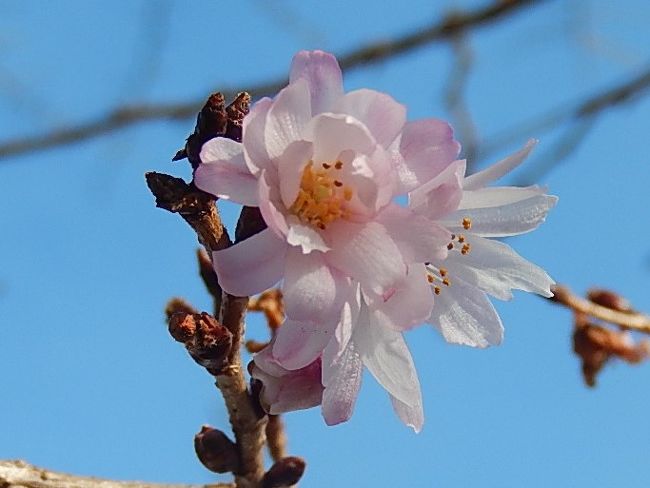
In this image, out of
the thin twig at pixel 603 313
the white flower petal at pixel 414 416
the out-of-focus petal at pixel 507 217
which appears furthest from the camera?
the thin twig at pixel 603 313

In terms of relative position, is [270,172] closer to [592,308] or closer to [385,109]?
[385,109]

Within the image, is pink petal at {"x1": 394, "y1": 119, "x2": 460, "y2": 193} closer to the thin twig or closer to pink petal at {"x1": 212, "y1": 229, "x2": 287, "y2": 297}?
pink petal at {"x1": 212, "y1": 229, "x2": 287, "y2": 297}

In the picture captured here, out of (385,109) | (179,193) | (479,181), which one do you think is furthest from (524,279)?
(179,193)

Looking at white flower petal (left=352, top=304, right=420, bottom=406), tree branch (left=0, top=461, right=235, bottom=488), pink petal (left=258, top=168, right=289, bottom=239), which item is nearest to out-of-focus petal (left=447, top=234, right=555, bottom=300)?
white flower petal (left=352, top=304, right=420, bottom=406)

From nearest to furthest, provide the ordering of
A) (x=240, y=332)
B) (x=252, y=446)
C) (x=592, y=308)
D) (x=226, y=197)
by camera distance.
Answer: (x=226, y=197) → (x=240, y=332) → (x=252, y=446) → (x=592, y=308)

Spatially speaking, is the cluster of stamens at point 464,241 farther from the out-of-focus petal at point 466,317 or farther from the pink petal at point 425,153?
the pink petal at point 425,153

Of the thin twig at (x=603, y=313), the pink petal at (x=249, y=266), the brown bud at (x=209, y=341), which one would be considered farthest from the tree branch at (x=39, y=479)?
the thin twig at (x=603, y=313)
